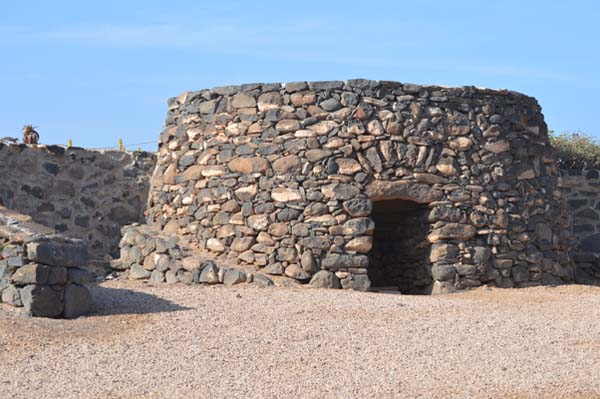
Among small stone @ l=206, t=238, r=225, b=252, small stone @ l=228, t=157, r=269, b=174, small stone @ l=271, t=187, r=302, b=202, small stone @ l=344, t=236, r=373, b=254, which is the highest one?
small stone @ l=228, t=157, r=269, b=174

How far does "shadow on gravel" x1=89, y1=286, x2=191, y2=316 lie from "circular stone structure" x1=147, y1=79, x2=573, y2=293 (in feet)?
6.81

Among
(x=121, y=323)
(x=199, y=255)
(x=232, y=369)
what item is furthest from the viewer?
(x=199, y=255)

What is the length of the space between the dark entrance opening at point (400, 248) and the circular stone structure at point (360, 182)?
1.4 inches

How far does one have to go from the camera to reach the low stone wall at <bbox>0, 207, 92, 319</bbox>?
27.7ft

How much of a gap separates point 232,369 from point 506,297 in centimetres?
502

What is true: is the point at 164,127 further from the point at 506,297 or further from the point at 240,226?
the point at 506,297

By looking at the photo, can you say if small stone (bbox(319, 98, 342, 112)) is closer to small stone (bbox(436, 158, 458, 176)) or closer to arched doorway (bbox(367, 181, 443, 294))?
arched doorway (bbox(367, 181, 443, 294))

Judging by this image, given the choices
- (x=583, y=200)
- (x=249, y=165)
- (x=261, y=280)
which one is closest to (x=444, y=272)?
(x=261, y=280)

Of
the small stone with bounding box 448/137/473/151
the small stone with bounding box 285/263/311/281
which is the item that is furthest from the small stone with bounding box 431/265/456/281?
the small stone with bounding box 285/263/311/281

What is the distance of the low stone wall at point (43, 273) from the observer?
8.45 meters

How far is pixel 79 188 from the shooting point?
47.9ft

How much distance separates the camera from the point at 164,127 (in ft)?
44.0

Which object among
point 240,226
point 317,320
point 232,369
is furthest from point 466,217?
point 232,369

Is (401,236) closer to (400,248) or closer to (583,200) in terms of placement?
(400,248)
